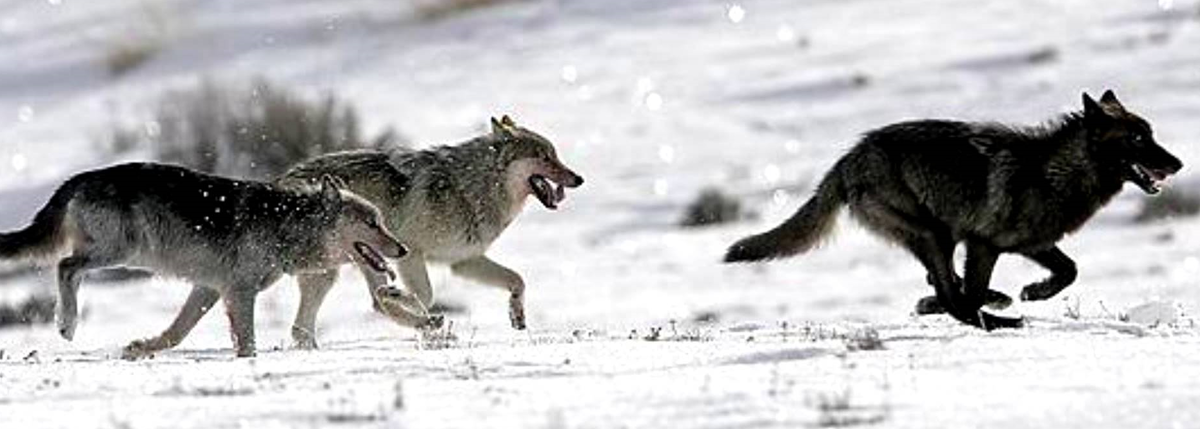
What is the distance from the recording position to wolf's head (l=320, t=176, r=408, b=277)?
11430 mm

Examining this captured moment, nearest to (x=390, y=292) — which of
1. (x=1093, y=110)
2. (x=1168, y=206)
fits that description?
(x=1093, y=110)

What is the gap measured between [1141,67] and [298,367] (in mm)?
16933

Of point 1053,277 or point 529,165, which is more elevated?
point 529,165

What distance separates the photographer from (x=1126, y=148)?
11.4 m

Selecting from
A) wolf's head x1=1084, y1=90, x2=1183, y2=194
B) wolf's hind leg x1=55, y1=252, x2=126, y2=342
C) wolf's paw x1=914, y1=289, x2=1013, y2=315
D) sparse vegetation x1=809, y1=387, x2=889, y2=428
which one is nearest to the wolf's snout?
wolf's hind leg x1=55, y1=252, x2=126, y2=342

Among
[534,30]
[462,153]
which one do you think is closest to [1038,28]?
[534,30]

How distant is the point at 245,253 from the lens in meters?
10.8

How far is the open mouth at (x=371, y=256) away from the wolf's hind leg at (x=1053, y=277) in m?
3.31

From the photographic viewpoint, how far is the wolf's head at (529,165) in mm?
13180

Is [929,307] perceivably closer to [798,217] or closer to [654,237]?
[798,217]

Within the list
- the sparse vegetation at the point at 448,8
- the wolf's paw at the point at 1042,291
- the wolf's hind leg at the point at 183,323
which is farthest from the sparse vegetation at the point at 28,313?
the sparse vegetation at the point at 448,8

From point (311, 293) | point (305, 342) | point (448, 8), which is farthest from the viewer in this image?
point (448, 8)

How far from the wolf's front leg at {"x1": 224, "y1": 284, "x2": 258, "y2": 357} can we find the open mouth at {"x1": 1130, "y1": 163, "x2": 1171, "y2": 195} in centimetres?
451

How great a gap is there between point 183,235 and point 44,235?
2.30 feet
